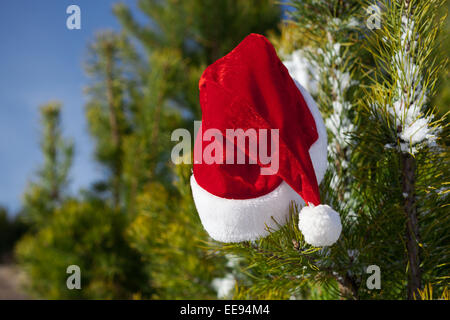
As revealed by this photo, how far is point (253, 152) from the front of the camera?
343 millimetres

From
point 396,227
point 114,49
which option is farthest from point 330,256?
point 114,49

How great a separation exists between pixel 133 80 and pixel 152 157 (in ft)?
2.15

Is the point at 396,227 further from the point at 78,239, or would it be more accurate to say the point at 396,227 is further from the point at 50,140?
the point at 50,140

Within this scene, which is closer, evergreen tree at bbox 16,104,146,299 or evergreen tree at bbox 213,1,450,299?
evergreen tree at bbox 213,1,450,299

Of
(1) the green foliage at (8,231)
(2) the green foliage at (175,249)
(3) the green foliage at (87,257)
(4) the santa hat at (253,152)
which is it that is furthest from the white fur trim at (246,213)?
(1) the green foliage at (8,231)

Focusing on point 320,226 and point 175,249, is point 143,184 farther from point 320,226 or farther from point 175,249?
point 320,226

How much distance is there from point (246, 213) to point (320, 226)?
8 cm

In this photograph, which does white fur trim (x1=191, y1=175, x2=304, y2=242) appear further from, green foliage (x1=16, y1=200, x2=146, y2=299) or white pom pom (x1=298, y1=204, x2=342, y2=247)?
green foliage (x1=16, y1=200, x2=146, y2=299)

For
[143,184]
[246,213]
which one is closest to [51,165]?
[143,184]

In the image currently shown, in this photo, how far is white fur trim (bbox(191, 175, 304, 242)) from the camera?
347 mm

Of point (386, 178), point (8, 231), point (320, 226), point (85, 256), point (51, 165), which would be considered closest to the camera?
point (320, 226)

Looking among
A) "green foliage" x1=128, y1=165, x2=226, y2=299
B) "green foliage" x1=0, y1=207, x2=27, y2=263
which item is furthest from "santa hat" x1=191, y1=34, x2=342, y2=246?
"green foliage" x1=0, y1=207, x2=27, y2=263

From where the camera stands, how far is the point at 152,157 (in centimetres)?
118

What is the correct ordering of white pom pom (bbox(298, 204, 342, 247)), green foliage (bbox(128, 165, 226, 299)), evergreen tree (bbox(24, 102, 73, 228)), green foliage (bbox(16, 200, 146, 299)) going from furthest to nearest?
1. evergreen tree (bbox(24, 102, 73, 228))
2. green foliage (bbox(16, 200, 146, 299))
3. green foliage (bbox(128, 165, 226, 299))
4. white pom pom (bbox(298, 204, 342, 247))
